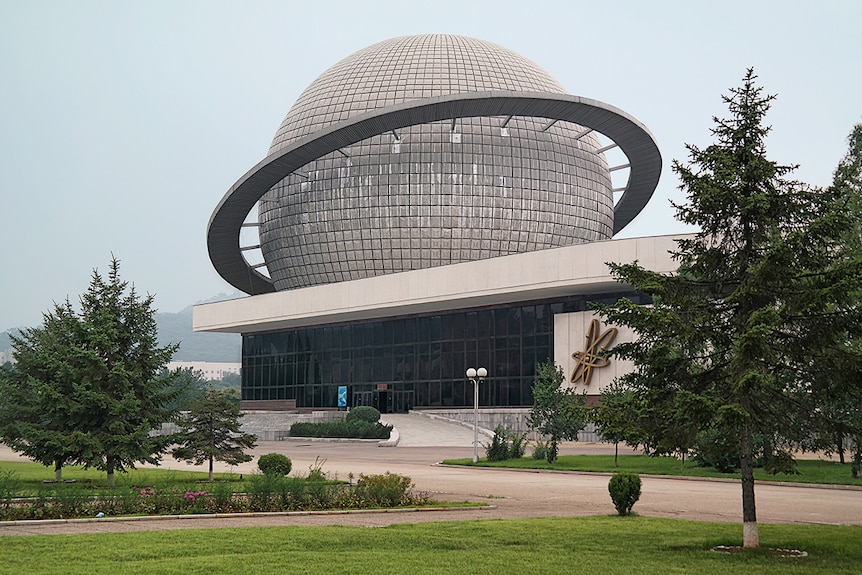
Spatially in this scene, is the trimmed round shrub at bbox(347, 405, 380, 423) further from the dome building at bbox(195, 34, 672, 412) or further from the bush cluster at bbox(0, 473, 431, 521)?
the bush cluster at bbox(0, 473, 431, 521)

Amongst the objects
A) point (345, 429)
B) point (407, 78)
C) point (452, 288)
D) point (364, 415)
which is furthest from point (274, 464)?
point (407, 78)

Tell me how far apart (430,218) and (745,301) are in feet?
161

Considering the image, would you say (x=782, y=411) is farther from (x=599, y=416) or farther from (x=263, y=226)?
(x=263, y=226)

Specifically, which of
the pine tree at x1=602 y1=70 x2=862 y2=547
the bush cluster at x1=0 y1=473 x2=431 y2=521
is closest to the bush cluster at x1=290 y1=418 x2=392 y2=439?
the bush cluster at x1=0 y1=473 x2=431 y2=521

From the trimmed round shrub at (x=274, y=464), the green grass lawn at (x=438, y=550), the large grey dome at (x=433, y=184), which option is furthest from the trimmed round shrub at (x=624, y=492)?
the large grey dome at (x=433, y=184)

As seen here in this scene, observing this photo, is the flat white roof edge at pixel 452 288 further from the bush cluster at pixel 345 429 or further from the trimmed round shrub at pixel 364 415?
the bush cluster at pixel 345 429

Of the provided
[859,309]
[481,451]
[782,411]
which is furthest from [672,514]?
[481,451]

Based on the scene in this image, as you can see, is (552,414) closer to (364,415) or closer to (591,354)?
(591,354)

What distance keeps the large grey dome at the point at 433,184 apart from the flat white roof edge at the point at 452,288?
1980 millimetres

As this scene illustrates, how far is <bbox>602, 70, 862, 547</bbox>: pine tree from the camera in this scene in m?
13.1

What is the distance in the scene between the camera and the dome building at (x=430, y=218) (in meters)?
57.5

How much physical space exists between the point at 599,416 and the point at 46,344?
18437mm

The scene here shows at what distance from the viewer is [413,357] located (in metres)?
65.4

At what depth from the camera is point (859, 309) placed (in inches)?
535
